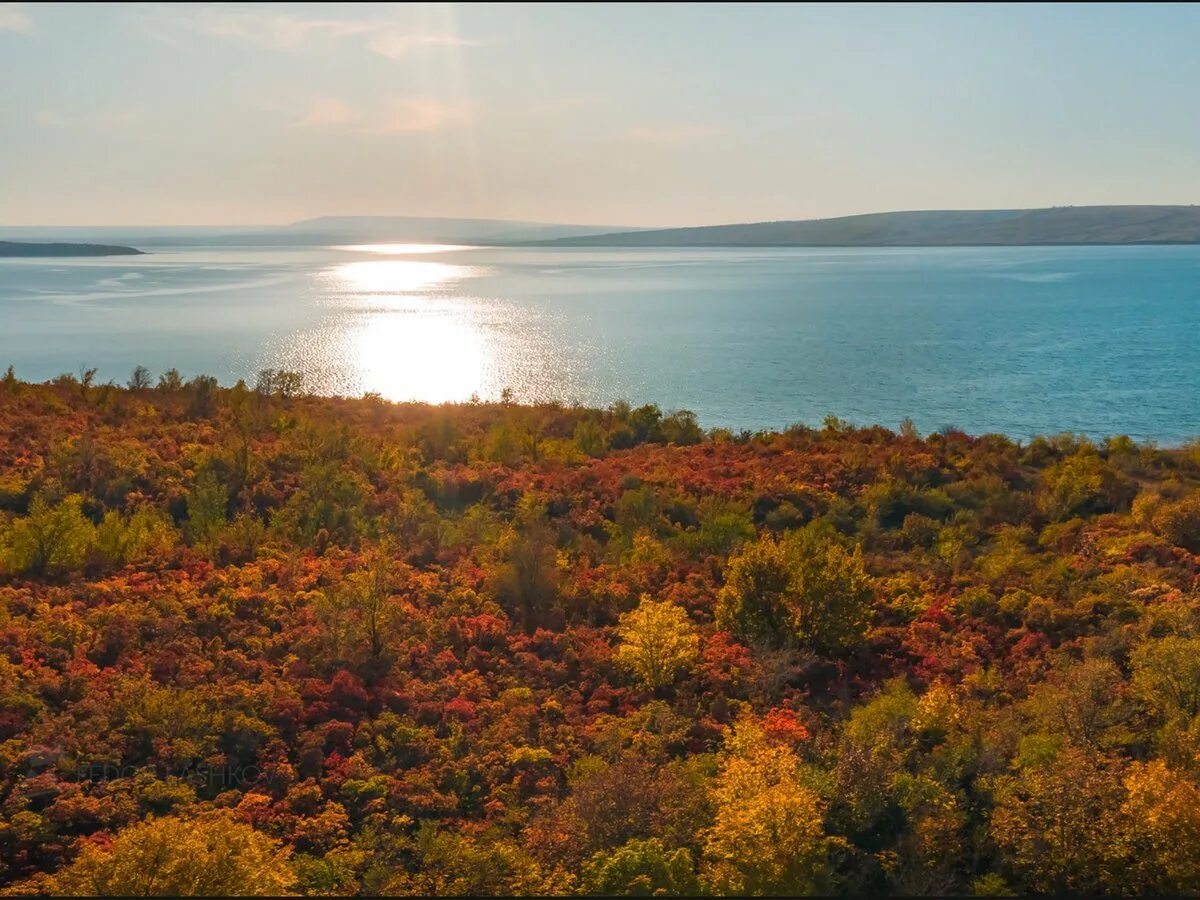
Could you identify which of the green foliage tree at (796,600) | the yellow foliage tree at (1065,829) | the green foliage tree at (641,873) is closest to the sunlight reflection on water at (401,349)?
the green foliage tree at (796,600)

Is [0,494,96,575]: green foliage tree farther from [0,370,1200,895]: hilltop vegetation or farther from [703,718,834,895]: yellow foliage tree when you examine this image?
[703,718,834,895]: yellow foliage tree

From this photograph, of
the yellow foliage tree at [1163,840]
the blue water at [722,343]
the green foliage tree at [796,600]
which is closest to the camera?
the yellow foliage tree at [1163,840]

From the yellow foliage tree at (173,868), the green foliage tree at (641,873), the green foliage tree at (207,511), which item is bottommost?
the green foliage tree at (641,873)

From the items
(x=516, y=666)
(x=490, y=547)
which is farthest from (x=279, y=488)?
(x=516, y=666)

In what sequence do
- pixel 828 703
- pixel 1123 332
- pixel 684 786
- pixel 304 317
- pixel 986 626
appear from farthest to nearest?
pixel 304 317
pixel 1123 332
pixel 986 626
pixel 828 703
pixel 684 786

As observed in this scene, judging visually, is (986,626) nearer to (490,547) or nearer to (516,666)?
(516,666)

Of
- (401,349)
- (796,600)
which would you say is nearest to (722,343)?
(401,349)

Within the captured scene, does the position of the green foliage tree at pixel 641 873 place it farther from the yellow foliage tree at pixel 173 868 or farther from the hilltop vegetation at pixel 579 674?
the yellow foliage tree at pixel 173 868
